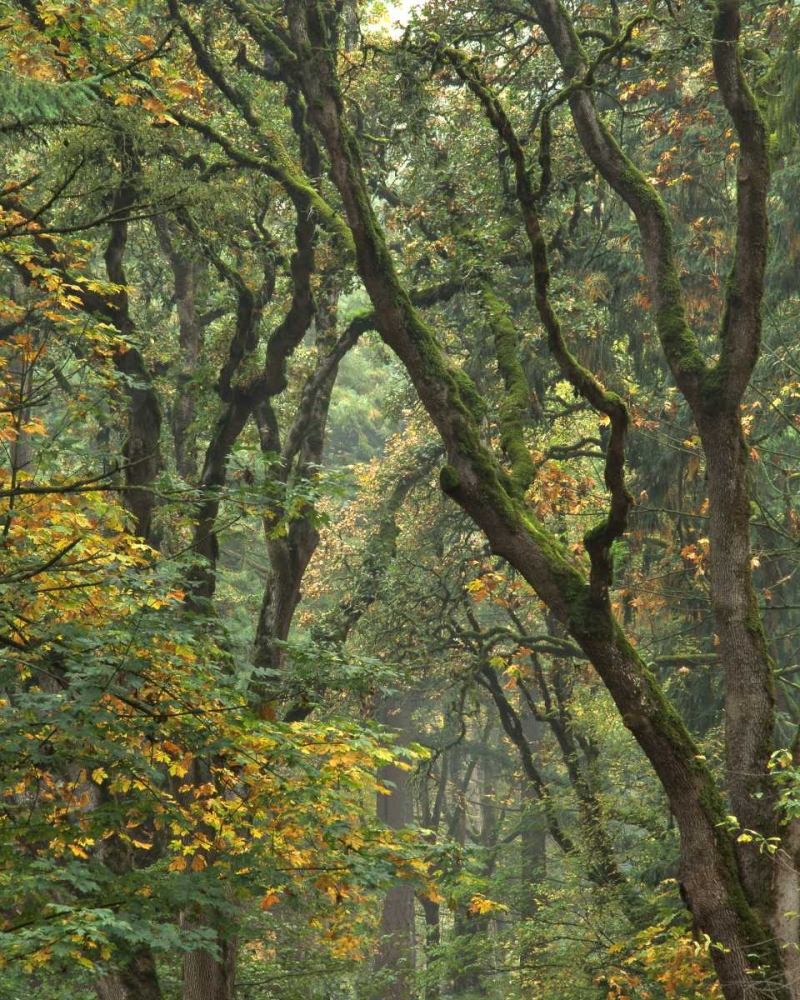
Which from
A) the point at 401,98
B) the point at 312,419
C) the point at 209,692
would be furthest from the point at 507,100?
the point at 209,692

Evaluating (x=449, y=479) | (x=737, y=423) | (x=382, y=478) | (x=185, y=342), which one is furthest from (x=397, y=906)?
(x=449, y=479)

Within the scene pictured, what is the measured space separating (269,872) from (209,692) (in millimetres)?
1266

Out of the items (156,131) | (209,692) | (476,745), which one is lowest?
(209,692)

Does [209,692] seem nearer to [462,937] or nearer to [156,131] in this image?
[156,131]

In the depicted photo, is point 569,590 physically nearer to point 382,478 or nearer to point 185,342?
point 185,342

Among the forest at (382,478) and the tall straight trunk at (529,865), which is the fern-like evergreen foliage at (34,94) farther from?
the tall straight trunk at (529,865)

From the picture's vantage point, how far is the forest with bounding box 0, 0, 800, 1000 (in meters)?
6.13

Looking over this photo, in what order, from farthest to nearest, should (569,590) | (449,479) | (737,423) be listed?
(737,423) < (449,479) < (569,590)

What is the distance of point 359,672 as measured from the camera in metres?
6.90

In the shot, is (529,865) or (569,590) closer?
(569,590)

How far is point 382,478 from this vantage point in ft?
56.6

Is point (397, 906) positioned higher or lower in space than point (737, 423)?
lower

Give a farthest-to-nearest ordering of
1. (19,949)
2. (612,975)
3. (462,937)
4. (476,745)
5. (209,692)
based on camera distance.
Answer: (476,745), (462,937), (612,975), (209,692), (19,949)

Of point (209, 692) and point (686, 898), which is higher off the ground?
point (209, 692)
